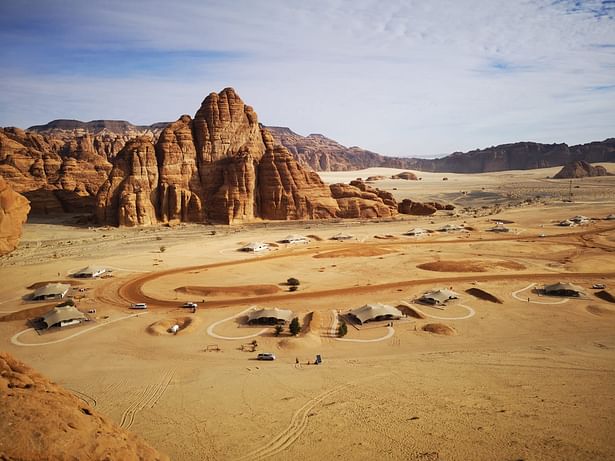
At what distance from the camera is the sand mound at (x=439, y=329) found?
96.9ft

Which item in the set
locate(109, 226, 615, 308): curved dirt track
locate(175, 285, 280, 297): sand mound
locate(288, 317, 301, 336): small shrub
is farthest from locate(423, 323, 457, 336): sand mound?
locate(175, 285, 280, 297): sand mound

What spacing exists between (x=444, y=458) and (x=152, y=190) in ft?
253

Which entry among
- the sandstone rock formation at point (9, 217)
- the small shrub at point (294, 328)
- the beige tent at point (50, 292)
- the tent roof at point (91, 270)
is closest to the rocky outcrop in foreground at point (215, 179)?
the sandstone rock formation at point (9, 217)

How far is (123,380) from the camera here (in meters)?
21.6

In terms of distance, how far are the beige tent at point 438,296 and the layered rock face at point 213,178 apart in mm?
51692

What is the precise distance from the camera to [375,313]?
1267 inches

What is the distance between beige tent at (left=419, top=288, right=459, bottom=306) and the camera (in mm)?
36250

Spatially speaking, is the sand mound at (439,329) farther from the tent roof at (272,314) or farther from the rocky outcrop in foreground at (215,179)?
the rocky outcrop in foreground at (215,179)

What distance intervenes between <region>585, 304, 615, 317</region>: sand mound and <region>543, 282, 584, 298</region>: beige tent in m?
2.93

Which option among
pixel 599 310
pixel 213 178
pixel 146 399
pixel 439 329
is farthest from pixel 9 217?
pixel 599 310

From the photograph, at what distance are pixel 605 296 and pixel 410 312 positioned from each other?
18530mm

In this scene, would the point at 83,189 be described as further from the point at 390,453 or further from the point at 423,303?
the point at 390,453

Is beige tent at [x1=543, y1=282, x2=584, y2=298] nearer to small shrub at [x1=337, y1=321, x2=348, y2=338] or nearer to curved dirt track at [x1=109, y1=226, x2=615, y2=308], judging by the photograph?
curved dirt track at [x1=109, y1=226, x2=615, y2=308]

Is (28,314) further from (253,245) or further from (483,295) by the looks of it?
(483,295)
